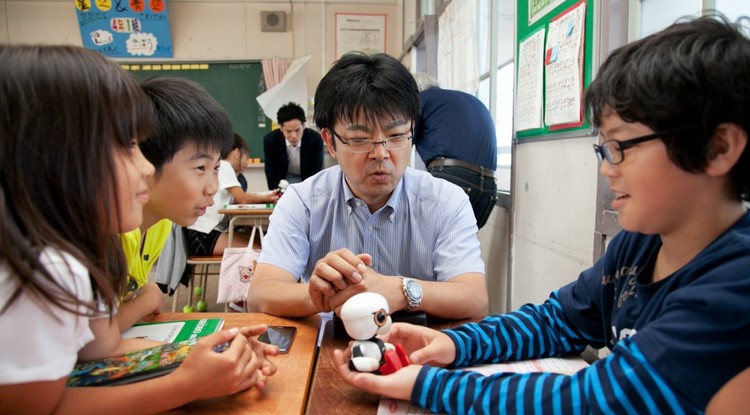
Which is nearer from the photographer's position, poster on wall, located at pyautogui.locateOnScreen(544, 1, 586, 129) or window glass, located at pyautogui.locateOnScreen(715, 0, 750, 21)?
window glass, located at pyautogui.locateOnScreen(715, 0, 750, 21)

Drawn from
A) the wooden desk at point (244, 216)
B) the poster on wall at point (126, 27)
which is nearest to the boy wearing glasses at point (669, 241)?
the wooden desk at point (244, 216)

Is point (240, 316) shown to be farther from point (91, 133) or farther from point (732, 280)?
point (732, 280)

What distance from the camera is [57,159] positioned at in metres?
0.56

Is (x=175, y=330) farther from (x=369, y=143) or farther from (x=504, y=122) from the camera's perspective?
(x=504, y=122)

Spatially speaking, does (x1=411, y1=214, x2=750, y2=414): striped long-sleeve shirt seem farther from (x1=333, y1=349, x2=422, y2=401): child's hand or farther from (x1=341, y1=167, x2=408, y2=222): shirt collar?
(x1=341, y1=167, x2=408, y2=222): shirt collar

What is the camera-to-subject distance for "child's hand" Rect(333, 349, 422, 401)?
2.07ft

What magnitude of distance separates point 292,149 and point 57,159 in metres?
4.36

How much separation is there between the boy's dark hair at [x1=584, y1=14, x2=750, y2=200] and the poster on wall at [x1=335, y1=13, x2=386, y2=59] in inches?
216

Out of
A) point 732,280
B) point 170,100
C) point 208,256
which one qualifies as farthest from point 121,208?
point 208,256

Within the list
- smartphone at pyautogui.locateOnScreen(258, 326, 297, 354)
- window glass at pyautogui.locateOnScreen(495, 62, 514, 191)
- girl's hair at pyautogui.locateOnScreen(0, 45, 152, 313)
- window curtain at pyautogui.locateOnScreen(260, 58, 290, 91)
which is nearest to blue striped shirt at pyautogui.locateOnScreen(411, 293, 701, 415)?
smartphone at pyautogui.locateOnScreen(258, 326, 297, 354)

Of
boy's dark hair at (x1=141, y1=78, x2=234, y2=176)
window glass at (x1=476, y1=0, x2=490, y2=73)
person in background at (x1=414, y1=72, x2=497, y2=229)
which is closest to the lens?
boy's dark hair at (x1=141, y1=78, x2=234, y2=176)

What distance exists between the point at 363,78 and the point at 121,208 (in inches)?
30.2

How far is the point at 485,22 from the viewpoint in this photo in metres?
2.70

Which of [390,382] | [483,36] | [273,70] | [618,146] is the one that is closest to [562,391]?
[390,382]
